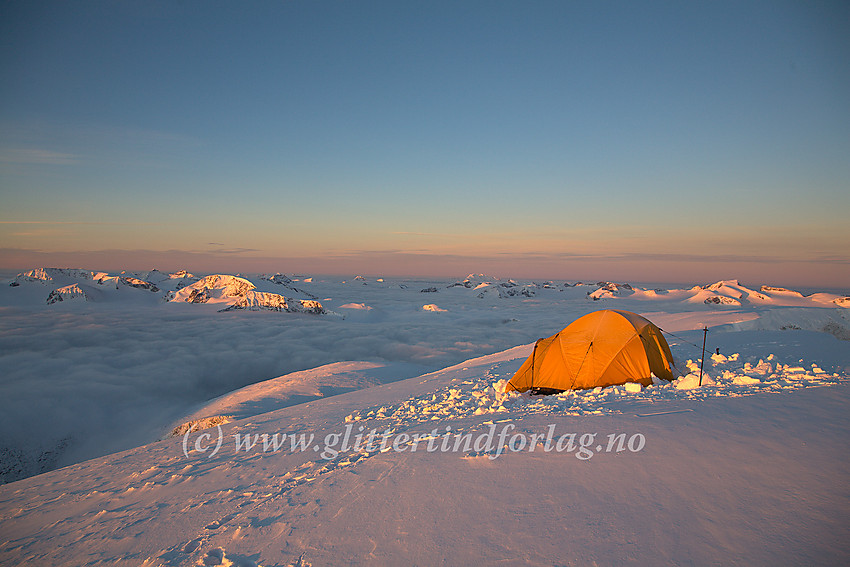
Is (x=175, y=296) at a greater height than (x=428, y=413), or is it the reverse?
(x=428, y=413)

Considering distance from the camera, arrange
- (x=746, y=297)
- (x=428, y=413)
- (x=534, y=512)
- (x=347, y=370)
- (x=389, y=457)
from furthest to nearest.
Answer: (x=746, y=297) < (x=347, y=370) < (x=428, y=413) < (x=389, y=457) < (x=534, y=512)

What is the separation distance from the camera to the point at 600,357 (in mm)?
9320

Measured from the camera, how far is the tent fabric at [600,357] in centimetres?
908

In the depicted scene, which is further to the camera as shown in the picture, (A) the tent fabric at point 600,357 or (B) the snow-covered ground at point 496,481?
(A) the tent fabric at point 600,357

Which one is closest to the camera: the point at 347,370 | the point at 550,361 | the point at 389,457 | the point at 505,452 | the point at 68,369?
the point at 505,452

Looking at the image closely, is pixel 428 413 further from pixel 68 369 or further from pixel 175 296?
pixel 175 296

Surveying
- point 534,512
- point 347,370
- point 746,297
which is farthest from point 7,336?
point 746,297

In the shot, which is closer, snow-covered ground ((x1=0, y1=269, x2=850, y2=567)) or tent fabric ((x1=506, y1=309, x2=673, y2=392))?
snow-covered ground ((x1=0, y1=269, x2=850, y2=567))

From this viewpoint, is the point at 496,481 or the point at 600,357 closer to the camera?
the point at 496,481

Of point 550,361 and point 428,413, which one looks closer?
point 428,413

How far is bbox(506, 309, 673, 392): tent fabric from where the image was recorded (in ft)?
29.8

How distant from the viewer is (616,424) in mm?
6004

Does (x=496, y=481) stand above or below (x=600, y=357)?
below

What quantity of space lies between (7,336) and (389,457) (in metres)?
45.7
